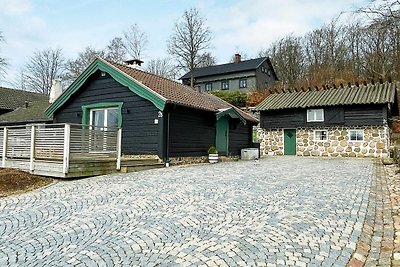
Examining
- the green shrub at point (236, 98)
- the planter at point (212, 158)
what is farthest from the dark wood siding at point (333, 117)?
the planter at point (212, 158)

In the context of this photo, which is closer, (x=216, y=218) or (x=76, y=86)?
(x=216, y=218)

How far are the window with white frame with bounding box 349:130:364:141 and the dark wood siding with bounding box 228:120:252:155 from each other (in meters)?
7.17

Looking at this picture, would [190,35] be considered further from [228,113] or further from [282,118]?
[228,113]

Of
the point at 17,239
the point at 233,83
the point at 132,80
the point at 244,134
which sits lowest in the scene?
the point at 17,239

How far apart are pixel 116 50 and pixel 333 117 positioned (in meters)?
28.2

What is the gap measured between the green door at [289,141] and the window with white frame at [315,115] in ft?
5.39

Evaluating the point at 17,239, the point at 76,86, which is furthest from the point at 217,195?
the point at 76,86

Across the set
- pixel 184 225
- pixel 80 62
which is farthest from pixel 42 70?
pixel 184 225

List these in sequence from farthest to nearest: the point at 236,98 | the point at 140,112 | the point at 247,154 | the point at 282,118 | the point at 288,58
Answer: the point at 288,58, the point at 236,98, the point at 282,118, the point at 247,154, the point at 140,112

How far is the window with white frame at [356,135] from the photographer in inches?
850

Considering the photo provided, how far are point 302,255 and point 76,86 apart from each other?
1378cm

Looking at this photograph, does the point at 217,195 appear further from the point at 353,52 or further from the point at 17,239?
the point at 353,52

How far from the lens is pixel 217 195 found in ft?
22.3

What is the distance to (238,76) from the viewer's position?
42781mm
